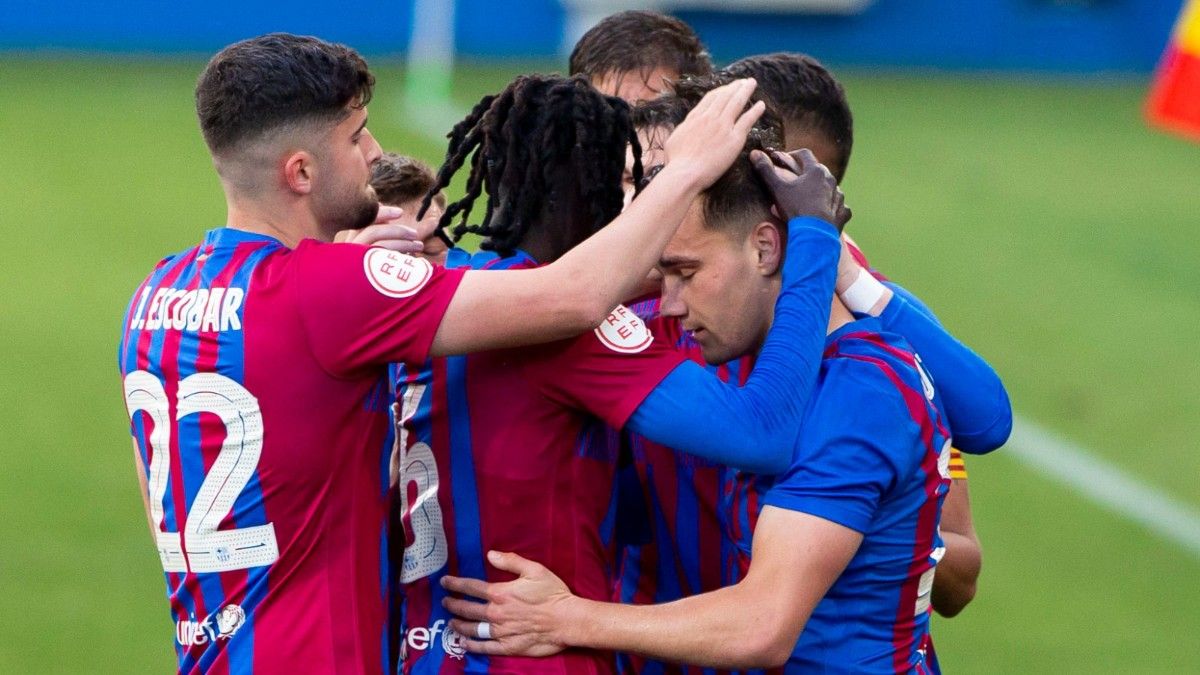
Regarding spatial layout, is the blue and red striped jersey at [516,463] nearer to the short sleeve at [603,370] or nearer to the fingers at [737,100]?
the short sleeve at [603,370]

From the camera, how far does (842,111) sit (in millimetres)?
4359

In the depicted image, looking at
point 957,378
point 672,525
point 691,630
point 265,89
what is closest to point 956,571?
point 957,378

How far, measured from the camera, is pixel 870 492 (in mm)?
3117

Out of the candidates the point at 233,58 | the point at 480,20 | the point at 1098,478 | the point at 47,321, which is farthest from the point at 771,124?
the point at 480,20

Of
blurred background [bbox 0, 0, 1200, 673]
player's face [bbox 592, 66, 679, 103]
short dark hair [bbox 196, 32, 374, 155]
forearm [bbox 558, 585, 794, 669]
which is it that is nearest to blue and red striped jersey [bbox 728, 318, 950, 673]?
forearm [bbox 558, 585, 794, 669]

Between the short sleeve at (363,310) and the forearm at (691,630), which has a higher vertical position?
the short sleeve at (363,310)

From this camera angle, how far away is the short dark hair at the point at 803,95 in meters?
4.27

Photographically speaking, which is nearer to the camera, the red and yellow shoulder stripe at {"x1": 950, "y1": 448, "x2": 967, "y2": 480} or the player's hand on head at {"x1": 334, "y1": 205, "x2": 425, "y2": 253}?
the player's hand on head at {"x1": 334, "y1": 205, "x2": 425, "y2": 253}

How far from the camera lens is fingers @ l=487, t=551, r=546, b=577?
10.5 ft

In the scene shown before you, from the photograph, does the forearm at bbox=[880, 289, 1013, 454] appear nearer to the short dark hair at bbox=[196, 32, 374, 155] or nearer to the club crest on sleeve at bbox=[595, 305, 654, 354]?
the club crest on sleeve at bbox=[595, 305, 654, 354]

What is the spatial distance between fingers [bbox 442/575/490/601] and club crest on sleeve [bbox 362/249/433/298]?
23.4 inches

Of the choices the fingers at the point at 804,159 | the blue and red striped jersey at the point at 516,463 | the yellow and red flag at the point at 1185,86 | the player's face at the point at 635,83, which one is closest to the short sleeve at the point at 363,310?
the blue and red striped jersey at the point at 516,463

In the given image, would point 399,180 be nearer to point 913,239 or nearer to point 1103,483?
point 1103,483

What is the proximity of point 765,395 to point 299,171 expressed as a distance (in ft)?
3.48
